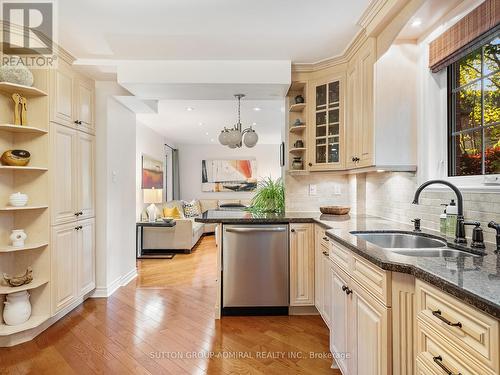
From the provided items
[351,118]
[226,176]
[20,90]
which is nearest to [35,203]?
[20,90]

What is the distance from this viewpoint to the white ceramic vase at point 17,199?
2254 mm

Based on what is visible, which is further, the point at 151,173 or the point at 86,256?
the point at 151,173

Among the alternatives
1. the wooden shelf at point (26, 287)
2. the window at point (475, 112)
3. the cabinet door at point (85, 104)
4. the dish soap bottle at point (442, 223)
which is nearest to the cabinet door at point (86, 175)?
the cabinet door at point (85, 104)

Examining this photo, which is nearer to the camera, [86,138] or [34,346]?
[34,346]

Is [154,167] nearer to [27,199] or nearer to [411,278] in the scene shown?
[27,199]

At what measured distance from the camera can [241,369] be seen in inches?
76.3

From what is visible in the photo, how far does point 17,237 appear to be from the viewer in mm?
2285

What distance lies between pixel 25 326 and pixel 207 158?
6.42 metres

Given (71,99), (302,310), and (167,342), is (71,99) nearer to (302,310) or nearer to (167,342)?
(167,342)

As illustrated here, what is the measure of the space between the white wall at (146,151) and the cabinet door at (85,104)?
2.14 m

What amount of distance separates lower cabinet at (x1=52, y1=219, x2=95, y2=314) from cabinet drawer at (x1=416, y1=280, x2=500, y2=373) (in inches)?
108

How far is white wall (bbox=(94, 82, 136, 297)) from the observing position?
10.5 feet

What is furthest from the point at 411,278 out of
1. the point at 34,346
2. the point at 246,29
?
the point at 34,346

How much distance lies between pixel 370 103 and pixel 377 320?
63.7 inches
